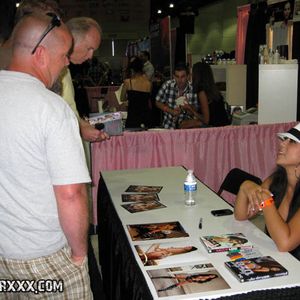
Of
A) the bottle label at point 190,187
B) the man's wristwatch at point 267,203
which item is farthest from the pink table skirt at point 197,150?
the man's wristwatch at point 267,203

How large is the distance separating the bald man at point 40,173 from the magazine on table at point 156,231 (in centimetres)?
44

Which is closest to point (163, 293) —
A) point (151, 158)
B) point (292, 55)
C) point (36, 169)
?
point (36, 169)

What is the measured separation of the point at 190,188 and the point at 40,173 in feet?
3.43

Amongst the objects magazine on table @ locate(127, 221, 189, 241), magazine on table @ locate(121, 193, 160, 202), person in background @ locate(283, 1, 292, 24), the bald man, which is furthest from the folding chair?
person in background @ locate(283, 1, 292, 24)

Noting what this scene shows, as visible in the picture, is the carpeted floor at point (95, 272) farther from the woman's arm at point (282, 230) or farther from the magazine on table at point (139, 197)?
the woman's arm at point (282, 230)

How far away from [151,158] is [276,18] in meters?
3.11

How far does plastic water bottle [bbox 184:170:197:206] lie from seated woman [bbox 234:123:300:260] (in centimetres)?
25

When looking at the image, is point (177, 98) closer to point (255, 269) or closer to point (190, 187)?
point (190, 187)

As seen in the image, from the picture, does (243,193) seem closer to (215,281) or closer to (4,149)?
(215,281)

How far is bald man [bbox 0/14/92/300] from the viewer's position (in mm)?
1320

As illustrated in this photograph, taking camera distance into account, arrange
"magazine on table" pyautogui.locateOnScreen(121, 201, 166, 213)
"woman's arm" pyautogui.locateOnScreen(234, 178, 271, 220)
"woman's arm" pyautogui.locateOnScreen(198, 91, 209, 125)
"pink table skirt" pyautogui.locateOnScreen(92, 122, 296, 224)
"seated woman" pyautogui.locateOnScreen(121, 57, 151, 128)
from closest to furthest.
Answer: "woman's arm" pyautogui.locateOnScreen(234, 178, 271, 220) → "magazine on table" pyautogui.locateOnScreen(121, 201, 166, 213) → "pink table skirt" pyautogui.locateOnScreen(92, 122, 296, 224) → "woman's arm" pyautogui.locateOnScreen(198, 91, 209, 125) → "seated woman" pyautogui.locateOnScreen(121, 57, 151, 128)

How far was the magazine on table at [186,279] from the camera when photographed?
145 centimetres

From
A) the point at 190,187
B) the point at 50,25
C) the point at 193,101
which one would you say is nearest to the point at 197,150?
the point at 193,101

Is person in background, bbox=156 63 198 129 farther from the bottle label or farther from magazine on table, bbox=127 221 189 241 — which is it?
magazine on table, bbox=127 221 189 241
